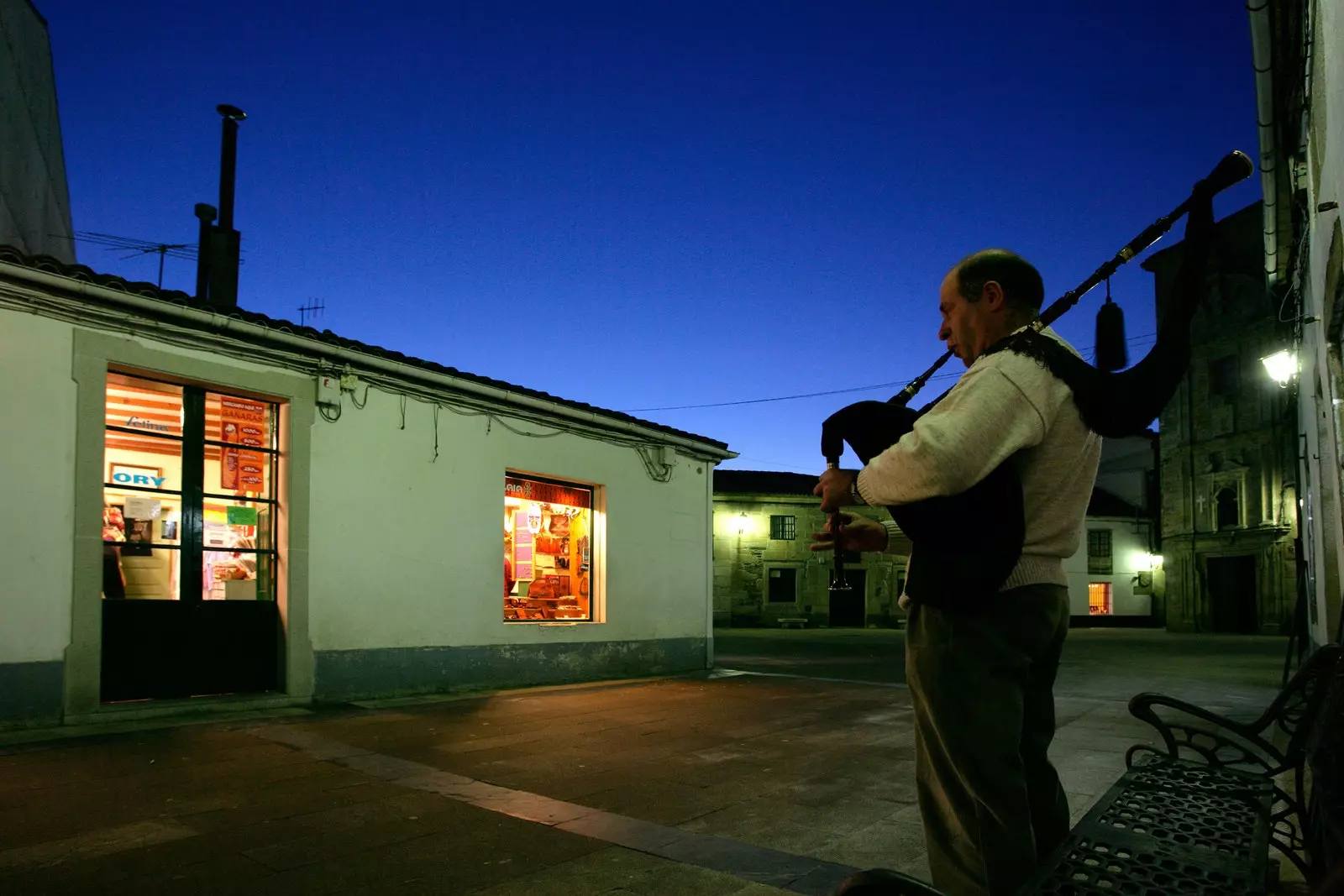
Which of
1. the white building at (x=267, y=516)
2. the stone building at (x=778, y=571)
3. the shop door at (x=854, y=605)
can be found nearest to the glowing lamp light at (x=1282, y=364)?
the white building at (x=267, y=516)

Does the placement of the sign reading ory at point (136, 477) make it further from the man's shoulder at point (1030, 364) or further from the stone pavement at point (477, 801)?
the man's shoulder at point (1030, 364)

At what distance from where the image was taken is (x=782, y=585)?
3988 cm

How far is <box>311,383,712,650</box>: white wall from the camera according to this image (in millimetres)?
8977

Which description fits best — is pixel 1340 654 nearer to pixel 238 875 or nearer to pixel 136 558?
pixel 238 875

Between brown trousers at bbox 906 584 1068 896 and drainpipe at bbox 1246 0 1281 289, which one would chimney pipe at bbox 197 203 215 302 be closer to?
drainpipe at bbox 1246 0 1281 289

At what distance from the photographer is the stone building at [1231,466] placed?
29.3 metres

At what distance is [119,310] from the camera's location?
744cm

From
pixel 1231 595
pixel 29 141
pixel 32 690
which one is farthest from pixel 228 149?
pixel 1231 595

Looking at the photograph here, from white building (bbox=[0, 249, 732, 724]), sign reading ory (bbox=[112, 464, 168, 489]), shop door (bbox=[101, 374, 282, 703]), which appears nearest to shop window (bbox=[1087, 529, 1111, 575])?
white building (bbox=[0, 249, 732, 724])

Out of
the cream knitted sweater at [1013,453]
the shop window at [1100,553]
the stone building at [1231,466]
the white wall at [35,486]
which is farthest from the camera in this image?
the shop window at [1100,553]

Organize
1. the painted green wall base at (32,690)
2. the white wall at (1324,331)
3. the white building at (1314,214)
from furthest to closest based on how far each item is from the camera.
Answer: the painted green wall base at (32,690) < the white building at (1314,214) < the white wall at (1324,331)

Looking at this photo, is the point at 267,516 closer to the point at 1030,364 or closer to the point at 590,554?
the point at 590,554

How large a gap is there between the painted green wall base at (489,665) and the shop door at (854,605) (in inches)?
1080

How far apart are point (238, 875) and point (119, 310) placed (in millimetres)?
5540
